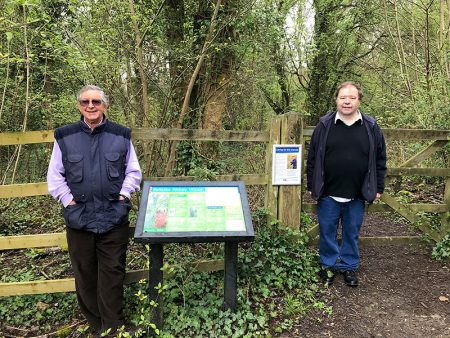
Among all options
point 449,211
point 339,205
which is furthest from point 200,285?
point 449,211

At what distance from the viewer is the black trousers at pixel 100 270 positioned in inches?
128

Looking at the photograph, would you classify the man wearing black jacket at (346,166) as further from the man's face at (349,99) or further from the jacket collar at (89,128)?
the jacket collar at (89,128)

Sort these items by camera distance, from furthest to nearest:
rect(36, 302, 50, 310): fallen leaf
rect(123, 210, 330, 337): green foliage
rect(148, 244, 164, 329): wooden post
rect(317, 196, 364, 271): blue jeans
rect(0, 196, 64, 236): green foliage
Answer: rect(0, 196, 64, 236): green foliage → rect(317, 196, 364, 271): blue jeans → rect(36, 302, 50, 310): fallen leaf → rect(123, 210, 330, 337): green foliage → rect(148, 244, 164, 329): wooden post

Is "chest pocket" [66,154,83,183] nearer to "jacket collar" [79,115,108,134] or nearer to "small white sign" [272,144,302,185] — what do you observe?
"jacket collar" [79,115,108,134]

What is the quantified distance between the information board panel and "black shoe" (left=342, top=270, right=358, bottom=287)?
1722mm

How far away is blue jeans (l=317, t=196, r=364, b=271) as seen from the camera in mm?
4125

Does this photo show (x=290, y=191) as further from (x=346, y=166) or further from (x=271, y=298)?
(x=271, y=298)

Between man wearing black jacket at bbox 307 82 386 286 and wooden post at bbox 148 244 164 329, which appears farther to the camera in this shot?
man wearing black jacket at bbox 307 82 386 286

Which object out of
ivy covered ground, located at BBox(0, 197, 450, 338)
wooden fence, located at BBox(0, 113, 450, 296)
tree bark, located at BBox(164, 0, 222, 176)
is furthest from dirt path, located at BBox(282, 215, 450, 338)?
tree bark, located at BBox(164, 0, 222, 176)

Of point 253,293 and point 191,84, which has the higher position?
point 191,84

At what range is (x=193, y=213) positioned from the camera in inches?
129

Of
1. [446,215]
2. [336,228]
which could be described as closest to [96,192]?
[336,228]

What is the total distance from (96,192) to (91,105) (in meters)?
0.73

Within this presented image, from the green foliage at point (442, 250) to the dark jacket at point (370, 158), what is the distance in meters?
1.49
